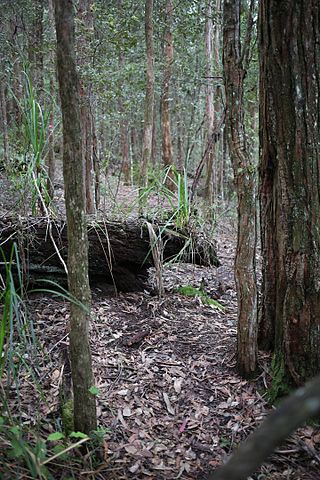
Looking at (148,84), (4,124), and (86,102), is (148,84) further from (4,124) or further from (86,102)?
(4,124)

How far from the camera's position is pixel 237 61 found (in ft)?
9.16

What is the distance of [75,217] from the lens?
2.13 meters

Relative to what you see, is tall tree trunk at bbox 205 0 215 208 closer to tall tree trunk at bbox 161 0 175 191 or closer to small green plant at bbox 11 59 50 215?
tall tree trunk at bbox 161 0 175 191

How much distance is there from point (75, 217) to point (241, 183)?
1.28m

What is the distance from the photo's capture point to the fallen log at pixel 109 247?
11.8 ft

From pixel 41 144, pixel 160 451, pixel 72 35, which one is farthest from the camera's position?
pixel 41 144

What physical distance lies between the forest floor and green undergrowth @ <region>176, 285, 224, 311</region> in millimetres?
62

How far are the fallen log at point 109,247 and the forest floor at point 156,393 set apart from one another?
23 centimetres

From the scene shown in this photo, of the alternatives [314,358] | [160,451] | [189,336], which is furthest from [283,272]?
[160,451]

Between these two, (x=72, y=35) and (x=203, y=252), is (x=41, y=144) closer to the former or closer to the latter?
(x=72, y=35)

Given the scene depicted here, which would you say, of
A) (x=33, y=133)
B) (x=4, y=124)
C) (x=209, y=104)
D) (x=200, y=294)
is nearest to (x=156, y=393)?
(x=200, y=294)

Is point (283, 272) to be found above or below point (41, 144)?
below

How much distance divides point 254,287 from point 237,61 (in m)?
1.52

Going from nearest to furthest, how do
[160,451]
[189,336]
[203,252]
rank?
[160,451] < [189,336] < [203,252]
